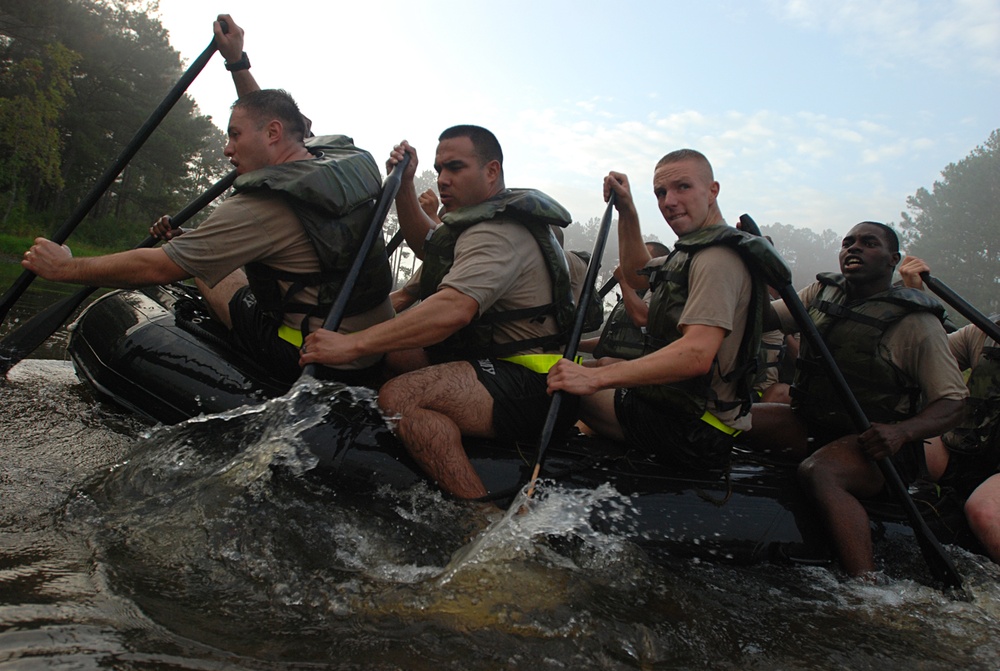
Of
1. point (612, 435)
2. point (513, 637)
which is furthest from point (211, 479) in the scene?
point (612, 435)

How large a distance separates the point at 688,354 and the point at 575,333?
84cm

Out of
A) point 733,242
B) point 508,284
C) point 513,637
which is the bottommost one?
point 513,637

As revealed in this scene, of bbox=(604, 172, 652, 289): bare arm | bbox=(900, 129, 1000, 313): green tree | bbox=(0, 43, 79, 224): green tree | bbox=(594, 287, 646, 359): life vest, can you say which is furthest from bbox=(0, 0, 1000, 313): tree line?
bbox=(900, 129, 1000, 313): green tree

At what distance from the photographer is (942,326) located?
393 centimetres

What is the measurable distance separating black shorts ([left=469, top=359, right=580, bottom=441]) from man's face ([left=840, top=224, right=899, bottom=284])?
193cm

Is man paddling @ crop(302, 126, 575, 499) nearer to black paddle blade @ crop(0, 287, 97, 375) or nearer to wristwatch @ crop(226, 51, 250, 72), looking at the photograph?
wristwatch @ crop(226, 51, 250, 72)

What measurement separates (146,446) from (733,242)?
335cm

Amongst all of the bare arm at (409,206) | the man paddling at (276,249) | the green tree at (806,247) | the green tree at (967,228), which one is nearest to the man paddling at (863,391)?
the bare arm at (409,206)

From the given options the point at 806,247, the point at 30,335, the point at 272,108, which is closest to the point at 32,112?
the point at 30,335

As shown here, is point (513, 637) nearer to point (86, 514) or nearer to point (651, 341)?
point (651, 341)

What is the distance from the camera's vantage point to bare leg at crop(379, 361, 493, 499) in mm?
3496

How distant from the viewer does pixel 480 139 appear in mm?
4145

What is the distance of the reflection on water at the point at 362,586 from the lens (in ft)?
8.04

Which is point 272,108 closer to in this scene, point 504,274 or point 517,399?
point 504,274
